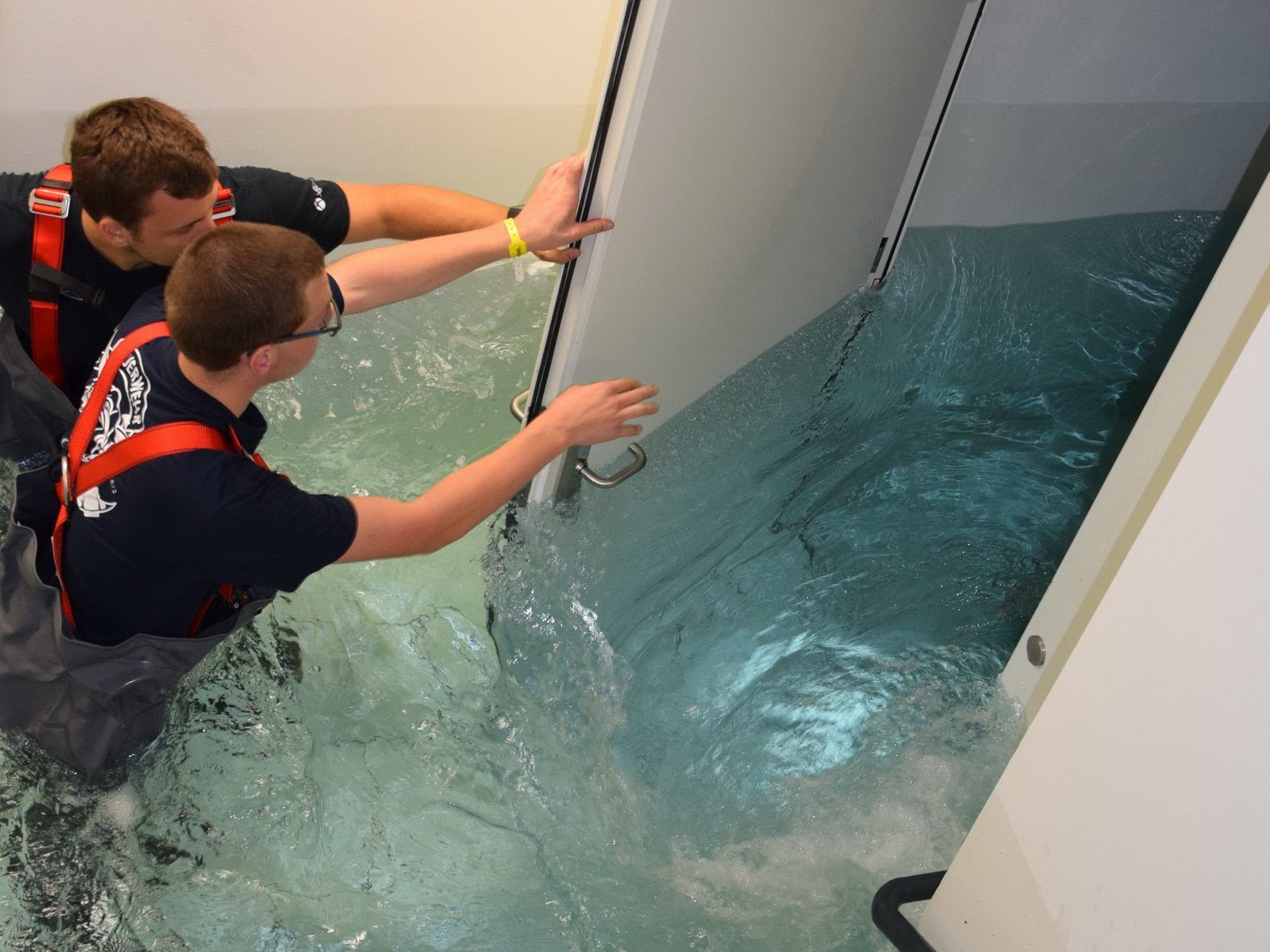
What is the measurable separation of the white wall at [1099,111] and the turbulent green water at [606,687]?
27 cm

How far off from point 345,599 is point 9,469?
2.29ft

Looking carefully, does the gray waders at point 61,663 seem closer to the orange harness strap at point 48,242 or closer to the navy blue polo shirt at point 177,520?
the navy blue polo shirt at point 177,520

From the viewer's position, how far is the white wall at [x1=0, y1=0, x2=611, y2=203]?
1.91 meters

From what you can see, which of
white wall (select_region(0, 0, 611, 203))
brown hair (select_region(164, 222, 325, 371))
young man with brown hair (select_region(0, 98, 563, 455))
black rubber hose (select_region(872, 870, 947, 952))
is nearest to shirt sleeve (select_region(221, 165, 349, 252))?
young man with brown hair (select_region(0, 98, 563, 455))

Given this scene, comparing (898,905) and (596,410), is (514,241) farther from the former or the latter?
(898,905)

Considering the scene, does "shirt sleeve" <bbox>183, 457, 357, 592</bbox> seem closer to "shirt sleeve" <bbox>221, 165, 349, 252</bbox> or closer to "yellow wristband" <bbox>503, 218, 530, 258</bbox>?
"yellow wristband" <bbox>503, 218, 530, 258</bbox>

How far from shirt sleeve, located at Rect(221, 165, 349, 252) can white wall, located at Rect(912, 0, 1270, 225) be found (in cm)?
142

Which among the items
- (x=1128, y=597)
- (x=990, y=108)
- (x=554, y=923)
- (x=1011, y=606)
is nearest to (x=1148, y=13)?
(x=990, y=108)

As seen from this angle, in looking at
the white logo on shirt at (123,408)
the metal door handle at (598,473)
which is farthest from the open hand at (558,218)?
the white logo on shirt at (123,408)

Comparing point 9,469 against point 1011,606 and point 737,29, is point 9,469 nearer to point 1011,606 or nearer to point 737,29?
point 737,29

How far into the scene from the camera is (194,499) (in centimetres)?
128

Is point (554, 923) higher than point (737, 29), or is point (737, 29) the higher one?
point (737, 29)

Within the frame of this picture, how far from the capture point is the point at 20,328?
1.74m

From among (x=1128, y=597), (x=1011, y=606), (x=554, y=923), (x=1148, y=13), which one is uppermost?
(x=1148, y=13)
